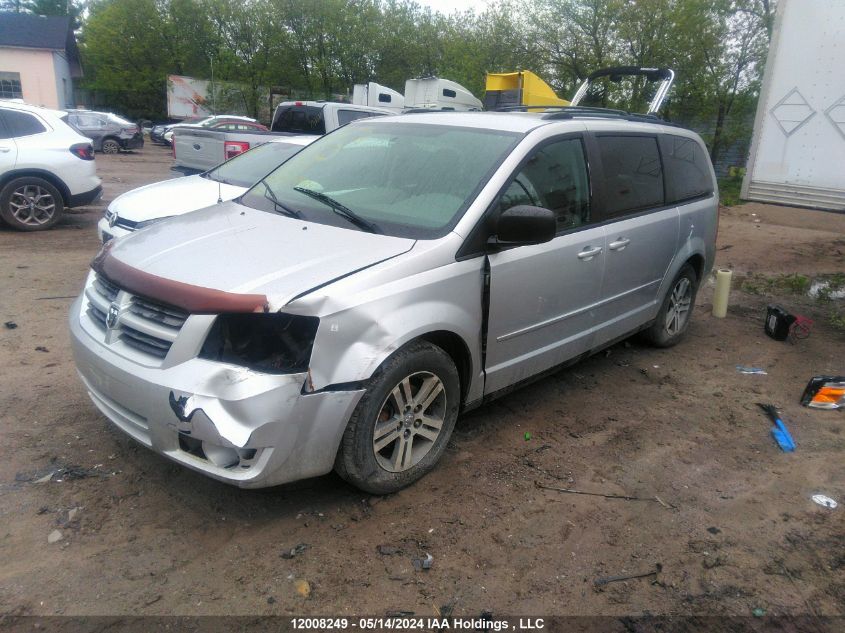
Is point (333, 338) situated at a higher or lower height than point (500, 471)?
higher

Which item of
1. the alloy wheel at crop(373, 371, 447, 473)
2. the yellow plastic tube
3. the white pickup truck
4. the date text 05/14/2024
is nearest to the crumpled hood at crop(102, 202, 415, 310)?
the alloy wheel at crop(373, 371, 447, 473)

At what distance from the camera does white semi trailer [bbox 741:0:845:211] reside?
6.03 m

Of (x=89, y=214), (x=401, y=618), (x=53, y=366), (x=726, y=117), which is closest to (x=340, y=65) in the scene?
(x=726, y=117)

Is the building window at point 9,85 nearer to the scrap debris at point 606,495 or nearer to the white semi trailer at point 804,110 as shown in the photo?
the white semi trailer at point 804,110

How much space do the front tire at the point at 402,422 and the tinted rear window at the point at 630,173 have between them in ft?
6.09

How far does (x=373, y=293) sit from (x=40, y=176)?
8093 mm

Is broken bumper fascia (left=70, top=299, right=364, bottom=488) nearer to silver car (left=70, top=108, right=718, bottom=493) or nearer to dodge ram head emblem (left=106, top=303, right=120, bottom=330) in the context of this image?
silver car (left=70, top=108, right=718, bottom=493)

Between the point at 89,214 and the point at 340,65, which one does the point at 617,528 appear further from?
the point at 340,65

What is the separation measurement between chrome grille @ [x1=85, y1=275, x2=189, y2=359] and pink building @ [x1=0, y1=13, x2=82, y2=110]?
34.2 m

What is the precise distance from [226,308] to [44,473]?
1.51 m

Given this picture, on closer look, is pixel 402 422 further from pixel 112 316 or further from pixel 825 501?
pixel 825 501

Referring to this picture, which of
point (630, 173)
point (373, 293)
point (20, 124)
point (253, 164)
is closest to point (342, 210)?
point (373, 293)

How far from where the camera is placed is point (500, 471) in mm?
3584

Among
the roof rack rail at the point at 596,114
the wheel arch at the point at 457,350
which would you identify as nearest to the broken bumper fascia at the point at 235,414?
the wheel arch at the point at 457,350
